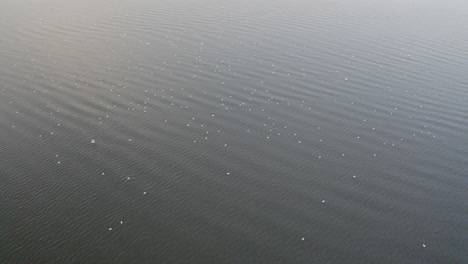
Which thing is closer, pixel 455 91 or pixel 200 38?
pixel 455 91

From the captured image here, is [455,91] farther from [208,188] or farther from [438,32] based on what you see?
[208,188]

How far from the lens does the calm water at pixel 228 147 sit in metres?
8.95

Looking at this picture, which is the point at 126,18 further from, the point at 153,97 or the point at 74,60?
the point at 153,97

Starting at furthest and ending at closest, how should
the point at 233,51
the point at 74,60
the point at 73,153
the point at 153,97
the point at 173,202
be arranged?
the point at 233,51 < the point at 74,60 < the point at 153,97 < the point at 73,153 < the point at 173,202

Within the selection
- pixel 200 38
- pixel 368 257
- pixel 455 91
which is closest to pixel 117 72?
pixel 200 38

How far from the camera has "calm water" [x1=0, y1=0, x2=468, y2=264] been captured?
8953 mm

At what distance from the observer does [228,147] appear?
12148 millimetres

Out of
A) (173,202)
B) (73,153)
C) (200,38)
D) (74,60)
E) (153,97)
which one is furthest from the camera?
(200,38)

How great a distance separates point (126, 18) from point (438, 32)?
747 inches

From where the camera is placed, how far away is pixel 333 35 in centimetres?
2267

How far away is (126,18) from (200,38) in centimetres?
613

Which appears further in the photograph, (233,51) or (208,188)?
(233,51)

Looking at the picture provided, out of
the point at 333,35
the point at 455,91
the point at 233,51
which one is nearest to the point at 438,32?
the point at 333,35

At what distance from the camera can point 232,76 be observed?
16.9 metres
